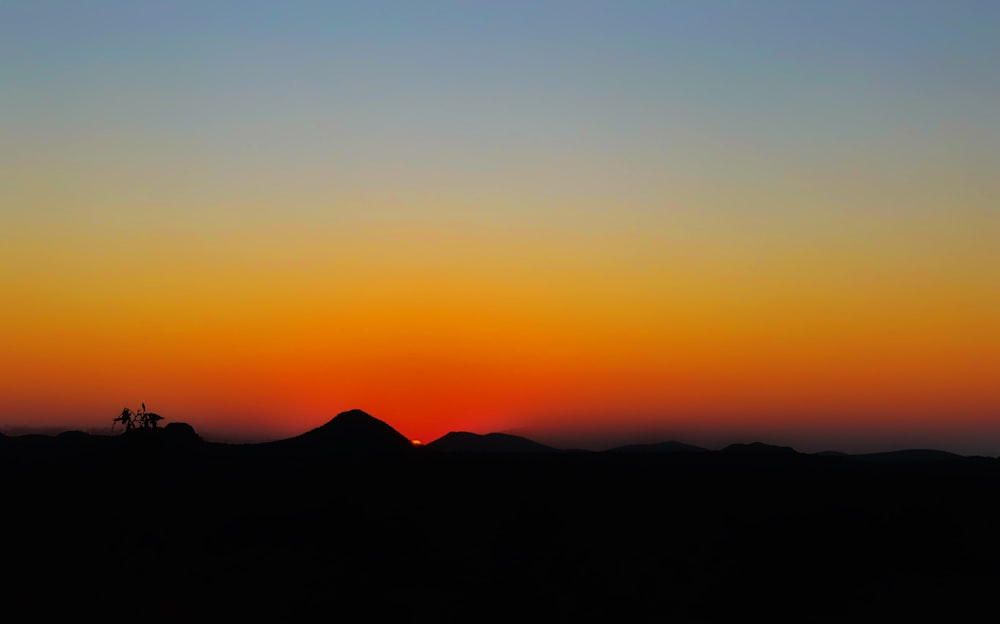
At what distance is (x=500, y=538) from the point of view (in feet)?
161

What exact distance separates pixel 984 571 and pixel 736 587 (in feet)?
33.3

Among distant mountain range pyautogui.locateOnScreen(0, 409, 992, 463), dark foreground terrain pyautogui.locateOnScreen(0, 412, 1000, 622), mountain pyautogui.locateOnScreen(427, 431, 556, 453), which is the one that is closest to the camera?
dark foreground terrain pyautogui.locateOnScreen(0, 412, 1000, 622)

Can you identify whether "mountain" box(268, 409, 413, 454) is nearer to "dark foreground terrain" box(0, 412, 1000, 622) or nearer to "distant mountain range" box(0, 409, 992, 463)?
"distant mountain range" box(0, 409, 992, 463)

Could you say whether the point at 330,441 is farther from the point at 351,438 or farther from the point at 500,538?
the point at 500,538

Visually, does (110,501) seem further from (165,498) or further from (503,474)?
(503,474)

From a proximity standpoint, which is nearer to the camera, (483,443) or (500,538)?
(500,538)

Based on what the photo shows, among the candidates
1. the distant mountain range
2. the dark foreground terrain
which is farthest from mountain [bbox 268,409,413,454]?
the dark foreground terrain

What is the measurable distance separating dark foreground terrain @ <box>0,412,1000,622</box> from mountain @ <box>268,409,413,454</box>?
17.1m

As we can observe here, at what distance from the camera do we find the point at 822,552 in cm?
4528

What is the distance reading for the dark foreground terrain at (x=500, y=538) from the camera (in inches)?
1651

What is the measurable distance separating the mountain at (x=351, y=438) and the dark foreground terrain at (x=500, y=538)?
1707 centimetres

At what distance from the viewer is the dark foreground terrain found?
138 feet

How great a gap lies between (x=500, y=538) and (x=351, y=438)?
39.0 meters

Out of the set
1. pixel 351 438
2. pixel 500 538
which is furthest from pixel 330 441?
pixel 500 538
